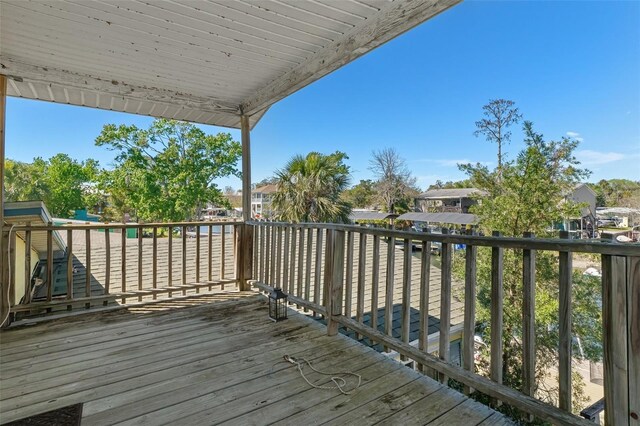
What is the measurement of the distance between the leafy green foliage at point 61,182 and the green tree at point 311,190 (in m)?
16.6

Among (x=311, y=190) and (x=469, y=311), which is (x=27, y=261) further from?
(x=311, y=190)

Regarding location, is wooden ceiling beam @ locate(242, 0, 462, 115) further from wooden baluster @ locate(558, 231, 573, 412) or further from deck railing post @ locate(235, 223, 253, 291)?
deck railing post @ locate(235, 223, 253, 291)

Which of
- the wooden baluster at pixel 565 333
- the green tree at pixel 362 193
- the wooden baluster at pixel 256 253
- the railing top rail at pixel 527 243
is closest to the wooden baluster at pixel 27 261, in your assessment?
the wooden baluster at pixel 256 253

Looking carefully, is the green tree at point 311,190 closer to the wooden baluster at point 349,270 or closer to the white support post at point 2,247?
the wooden baluster at point 349,270

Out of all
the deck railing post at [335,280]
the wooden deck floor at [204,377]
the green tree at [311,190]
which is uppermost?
the green tree at [311,190]

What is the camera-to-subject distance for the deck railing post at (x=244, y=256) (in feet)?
12.9

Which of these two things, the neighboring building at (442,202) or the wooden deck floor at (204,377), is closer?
the wooden deck floor at (204,377)

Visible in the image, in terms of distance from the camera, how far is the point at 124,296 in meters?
3.21

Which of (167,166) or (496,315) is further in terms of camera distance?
(167,166)

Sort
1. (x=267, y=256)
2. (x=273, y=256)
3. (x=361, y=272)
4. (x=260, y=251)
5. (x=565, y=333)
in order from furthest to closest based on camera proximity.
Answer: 1. (x=260, y=251)
2. (x=267, y=256)
3. (x=273, y=256)
4. (x=361, y=272)
5. (x=565, y=333)

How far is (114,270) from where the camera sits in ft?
15.9

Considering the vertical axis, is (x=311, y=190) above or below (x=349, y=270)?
above

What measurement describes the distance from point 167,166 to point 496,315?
65.1 feet

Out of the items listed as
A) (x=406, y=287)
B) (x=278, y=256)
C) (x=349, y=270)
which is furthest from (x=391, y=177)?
(x=406, y=287)
